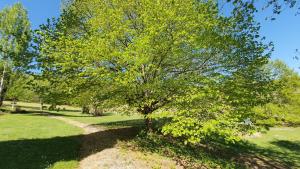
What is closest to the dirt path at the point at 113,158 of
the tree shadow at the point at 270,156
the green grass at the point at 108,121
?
the green grass at the point at 108,121

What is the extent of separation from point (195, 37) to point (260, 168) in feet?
39.9

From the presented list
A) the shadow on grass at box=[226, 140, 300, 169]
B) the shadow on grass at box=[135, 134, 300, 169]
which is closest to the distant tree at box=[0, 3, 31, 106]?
the shadow on grass at box=[135, 134, 300, 169]

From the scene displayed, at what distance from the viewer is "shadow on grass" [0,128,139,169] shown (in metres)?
13.8

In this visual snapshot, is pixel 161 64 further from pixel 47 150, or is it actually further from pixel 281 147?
pixel 281 147

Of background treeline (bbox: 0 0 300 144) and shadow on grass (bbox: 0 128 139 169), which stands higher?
background treeline (bbox: 0 0 300 144)

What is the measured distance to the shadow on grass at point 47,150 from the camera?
1381 centimetres

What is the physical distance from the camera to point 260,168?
68.7 feet

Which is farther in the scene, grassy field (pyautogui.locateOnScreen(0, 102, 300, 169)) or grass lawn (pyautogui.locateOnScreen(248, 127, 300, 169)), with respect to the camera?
grass lawn (pyautogui.locateOnScreen(248, 127, 300, 169))

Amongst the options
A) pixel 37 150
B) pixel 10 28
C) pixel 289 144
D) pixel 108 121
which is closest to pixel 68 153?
pixel 37 150

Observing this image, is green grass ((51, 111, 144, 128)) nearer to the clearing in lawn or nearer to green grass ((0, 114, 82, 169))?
the clearing in lawn

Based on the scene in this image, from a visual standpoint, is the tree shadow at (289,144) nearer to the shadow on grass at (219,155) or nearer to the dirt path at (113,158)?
the shadow on grass at (219,155)

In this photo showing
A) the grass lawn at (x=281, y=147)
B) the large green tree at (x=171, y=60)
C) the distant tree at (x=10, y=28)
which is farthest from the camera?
the distant tree at (x=10, y=28)

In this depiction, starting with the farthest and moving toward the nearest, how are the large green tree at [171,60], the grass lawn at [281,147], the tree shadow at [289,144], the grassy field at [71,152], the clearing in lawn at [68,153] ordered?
the tree shadow at [289,144] < the grass lawn at [281,147] < the large green tree at [171,60] < the grassy field at [71,152] < the clearing in lawn at [68,153]

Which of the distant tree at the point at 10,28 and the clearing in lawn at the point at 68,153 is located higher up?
the distant tree at the point at 10,28
